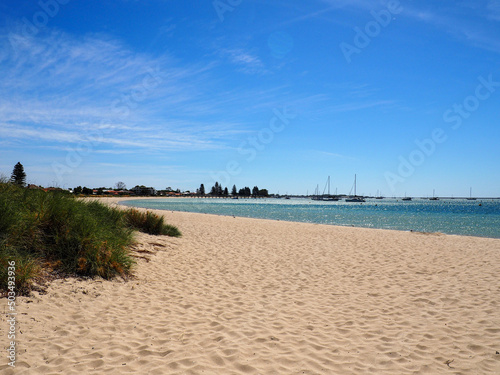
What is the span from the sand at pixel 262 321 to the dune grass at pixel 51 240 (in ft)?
1.38

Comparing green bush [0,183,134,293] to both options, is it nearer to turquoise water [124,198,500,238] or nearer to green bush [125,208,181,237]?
green bush [125,208,181,237]

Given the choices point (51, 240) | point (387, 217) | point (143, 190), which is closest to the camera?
point (51, 240)

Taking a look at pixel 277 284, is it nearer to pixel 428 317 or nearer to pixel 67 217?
pixel 428 317

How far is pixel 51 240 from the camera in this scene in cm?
652

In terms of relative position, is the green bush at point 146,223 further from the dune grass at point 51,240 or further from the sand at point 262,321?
the dune grass at point 51,240

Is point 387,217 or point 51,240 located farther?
point 387,217

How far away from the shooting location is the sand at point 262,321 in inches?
151

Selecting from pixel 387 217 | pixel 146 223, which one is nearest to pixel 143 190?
pixel 387 217

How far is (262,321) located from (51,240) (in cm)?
469

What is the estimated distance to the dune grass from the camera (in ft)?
18.3

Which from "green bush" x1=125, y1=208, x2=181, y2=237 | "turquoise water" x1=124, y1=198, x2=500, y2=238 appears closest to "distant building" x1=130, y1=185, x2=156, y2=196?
"turquoise water" x1=124, y1=198, x2=500, y2=238

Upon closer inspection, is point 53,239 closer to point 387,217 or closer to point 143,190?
point 387,217

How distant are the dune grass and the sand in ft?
1.38

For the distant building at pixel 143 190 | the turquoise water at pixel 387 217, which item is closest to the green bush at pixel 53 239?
the turquoise water at pixel 387 217
